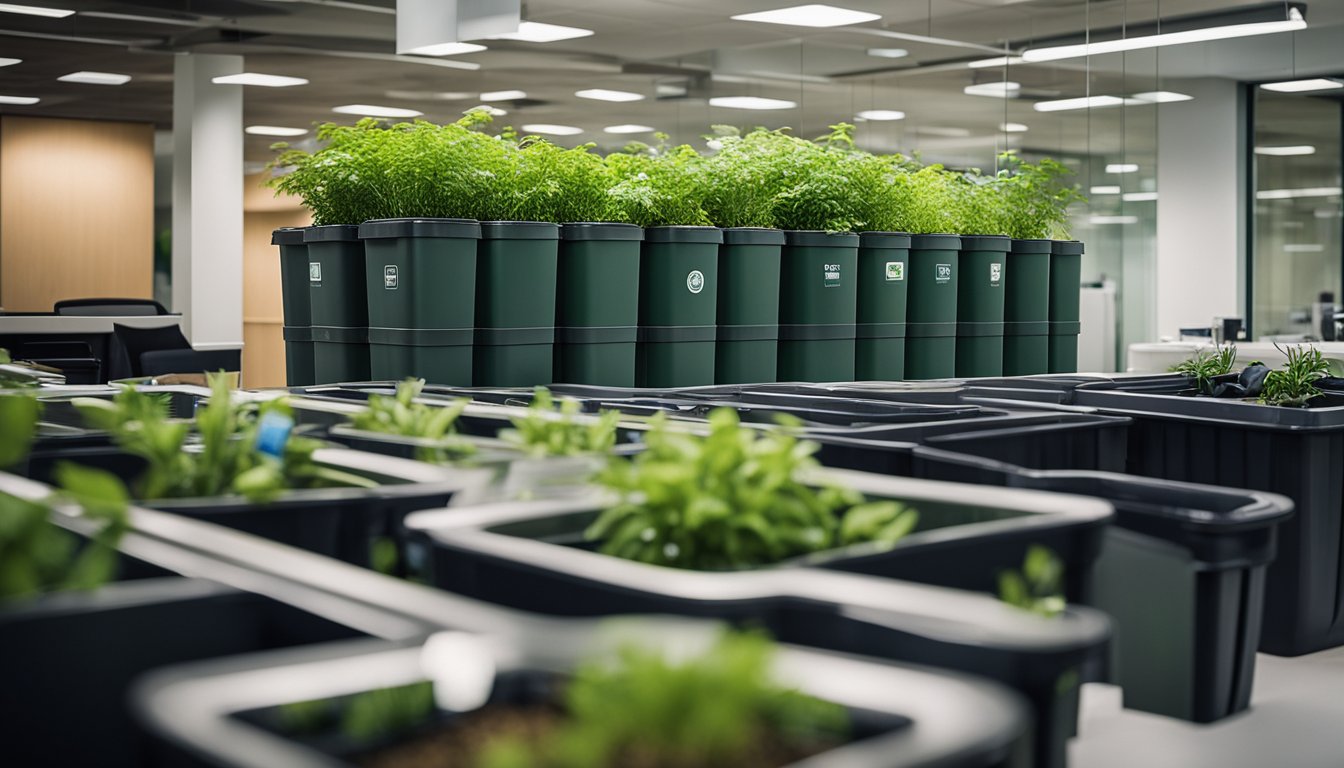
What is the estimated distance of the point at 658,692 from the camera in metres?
0.70

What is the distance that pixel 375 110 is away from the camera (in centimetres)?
1188

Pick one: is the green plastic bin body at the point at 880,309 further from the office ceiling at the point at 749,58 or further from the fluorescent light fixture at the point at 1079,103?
the fluorescent light fixture at the point at 1079,103

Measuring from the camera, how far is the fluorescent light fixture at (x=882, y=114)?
928cm

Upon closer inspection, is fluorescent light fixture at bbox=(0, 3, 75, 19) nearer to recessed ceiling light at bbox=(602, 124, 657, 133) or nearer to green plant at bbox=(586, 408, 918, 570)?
recessed ceiling light at bbox=(602, 124, 657, 133)

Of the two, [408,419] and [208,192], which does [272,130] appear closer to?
[208,192]

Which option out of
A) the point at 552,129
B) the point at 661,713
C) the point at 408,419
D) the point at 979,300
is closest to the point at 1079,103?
the point at 552,129

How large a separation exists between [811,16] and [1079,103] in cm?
199

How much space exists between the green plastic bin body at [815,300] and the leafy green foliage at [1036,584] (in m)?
2.62

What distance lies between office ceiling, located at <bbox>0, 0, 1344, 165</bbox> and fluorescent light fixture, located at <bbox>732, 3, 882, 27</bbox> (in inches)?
3.4

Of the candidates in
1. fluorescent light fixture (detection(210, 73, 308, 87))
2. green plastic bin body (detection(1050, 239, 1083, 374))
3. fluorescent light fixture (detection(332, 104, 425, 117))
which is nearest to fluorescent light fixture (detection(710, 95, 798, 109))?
fluorescent light fixture (detection(332, 104, 425, 117))

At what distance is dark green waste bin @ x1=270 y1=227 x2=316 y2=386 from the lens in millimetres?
3623

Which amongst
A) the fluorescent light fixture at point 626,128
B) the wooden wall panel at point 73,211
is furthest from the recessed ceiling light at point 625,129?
the wooden wall panel at point 73,211

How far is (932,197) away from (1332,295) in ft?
26.0

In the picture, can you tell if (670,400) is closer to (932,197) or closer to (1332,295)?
(932,197)
